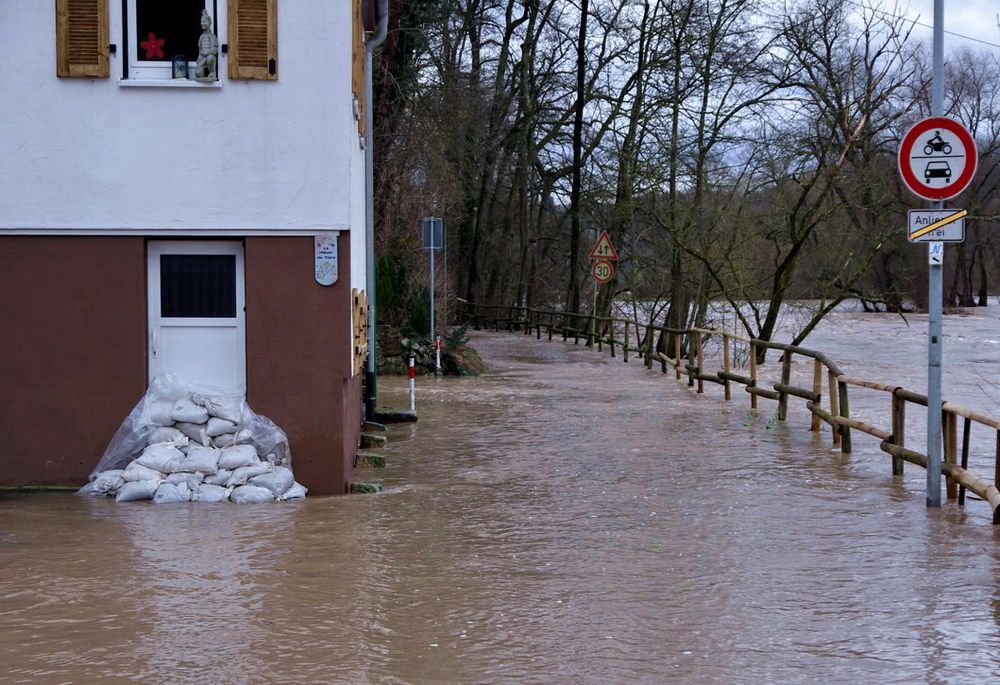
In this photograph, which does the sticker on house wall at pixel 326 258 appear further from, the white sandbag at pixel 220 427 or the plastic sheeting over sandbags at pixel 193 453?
the white sandbag at pixel 220 427

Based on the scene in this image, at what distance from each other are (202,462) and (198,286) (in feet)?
5.38

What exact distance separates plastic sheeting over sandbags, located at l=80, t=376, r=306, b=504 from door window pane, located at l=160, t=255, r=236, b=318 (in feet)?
2.21

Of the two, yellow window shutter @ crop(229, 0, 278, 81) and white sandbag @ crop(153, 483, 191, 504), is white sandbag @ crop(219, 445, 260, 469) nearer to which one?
white sandbag @ crop(153, 483, 191, 504)

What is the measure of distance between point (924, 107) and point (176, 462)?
2858cm

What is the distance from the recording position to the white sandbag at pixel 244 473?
10.7 metres

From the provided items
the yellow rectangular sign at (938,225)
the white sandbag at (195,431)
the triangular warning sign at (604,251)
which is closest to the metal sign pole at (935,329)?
the yellow rectangular sign at (938,225)

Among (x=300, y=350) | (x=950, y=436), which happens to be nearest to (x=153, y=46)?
(x=300, y=350)

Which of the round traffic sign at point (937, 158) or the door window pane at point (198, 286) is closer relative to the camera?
the round traffic sign at point (937, 158)

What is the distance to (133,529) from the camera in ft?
30.7

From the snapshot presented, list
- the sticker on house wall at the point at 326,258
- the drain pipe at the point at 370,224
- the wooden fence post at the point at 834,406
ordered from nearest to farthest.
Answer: the sticker on house wall at the point at 326,258, the wooden fence post at the point at 834,406, the drain pipe at the point at 370,224

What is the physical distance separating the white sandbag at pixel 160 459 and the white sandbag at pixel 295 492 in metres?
0.96

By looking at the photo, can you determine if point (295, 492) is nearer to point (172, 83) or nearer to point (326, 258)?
point (326, 258)

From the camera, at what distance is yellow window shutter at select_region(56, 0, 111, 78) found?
10938 millimetres

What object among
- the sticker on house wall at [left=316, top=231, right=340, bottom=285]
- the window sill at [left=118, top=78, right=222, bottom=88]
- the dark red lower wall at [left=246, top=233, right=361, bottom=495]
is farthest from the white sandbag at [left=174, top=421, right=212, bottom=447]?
the window sill at [left=118, top=78, right=222, bottom=88]
